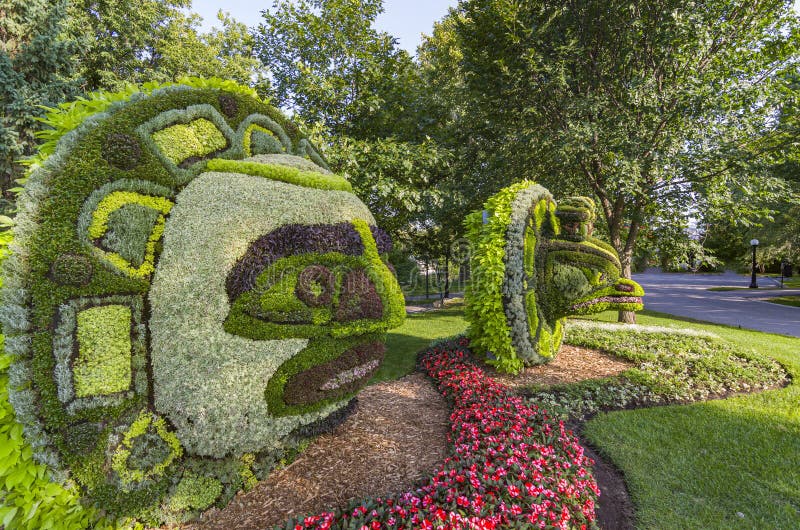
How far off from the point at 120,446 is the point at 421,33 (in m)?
24.2

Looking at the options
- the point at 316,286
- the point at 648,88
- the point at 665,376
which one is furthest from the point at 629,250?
the point at 316,286

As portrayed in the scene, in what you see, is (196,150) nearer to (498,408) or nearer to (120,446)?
(120,446)

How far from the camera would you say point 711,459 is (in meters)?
4.13

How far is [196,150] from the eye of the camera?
341cm

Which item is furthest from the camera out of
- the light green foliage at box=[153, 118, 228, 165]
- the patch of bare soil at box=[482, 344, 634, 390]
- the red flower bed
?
the patch of bare soil at box=[482, 344, 634, 390]

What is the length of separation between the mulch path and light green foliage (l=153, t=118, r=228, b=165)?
142 inches

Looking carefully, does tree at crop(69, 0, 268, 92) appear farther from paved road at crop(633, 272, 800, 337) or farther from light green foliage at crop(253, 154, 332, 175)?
paved road at crop(633, 272, 800, 337)

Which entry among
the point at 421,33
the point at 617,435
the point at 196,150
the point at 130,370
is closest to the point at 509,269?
the point at 617,435

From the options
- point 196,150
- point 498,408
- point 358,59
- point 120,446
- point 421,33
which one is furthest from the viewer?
point 421,33

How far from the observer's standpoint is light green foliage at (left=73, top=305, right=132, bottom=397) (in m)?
2.65

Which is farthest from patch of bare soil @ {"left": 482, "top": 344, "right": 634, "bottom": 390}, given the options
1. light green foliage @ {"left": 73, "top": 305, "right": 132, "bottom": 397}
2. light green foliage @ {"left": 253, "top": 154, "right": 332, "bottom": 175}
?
light green foliage @ {"left": 73, "top": 305, "right": 132, "bottom": 397}

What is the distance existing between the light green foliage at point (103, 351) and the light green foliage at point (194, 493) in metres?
1.14

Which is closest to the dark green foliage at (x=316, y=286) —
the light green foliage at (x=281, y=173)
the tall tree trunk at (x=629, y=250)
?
the light green foliage at (x=281, y=173)

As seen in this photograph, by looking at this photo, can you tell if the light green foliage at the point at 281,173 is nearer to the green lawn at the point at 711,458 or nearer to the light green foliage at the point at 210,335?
the light green foliage at the point at 210,335
